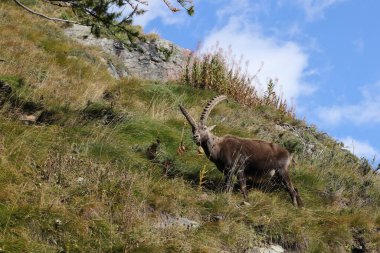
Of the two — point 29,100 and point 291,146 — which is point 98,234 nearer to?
point 29,100

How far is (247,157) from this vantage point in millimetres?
9250

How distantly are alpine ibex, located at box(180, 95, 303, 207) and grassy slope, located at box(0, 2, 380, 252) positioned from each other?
28 centimetres

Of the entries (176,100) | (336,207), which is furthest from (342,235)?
(176,100)

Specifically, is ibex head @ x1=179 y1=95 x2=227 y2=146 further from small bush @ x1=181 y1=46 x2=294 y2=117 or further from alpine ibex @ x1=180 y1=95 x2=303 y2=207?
small bush @ x1=181 y1=46 x2=294 y2=117

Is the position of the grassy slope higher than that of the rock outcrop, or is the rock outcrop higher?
the rock outcrop

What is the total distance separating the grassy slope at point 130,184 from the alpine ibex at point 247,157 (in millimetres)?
279

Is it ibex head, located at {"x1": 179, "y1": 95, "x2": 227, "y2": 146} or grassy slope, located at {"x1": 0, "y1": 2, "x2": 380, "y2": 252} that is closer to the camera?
grassy slope, located at {"x1": 0, "y1": 2, "x2": 380, "y2": 252}

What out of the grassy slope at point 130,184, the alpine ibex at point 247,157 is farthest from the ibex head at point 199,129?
the grassy slope at point 130,184

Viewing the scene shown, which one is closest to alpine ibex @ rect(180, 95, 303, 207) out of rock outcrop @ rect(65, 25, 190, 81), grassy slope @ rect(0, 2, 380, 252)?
grassy slope @ rect(0, 2, 380, 252)

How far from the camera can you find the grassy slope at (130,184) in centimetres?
603

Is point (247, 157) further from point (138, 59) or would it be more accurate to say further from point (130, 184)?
point (138, 59)

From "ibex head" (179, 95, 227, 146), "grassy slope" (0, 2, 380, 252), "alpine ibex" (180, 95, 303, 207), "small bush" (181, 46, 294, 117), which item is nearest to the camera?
"grassy slope" (0, 2, 380, 252)

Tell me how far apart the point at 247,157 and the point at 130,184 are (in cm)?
273

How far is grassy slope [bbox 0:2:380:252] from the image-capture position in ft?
19.8
